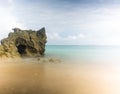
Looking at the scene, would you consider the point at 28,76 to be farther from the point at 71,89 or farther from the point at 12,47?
the point at 12,47

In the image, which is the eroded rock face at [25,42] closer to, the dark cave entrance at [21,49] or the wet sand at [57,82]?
the dark cave entrance at [21,49]

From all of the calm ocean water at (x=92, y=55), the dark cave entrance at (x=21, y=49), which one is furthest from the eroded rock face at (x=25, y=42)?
the calm ocean water at (x=92, y=55)

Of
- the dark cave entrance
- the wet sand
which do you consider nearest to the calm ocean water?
the dark cave entrance

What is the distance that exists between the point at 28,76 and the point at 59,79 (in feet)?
3.54

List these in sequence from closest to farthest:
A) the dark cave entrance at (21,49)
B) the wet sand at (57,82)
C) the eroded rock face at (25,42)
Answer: the wet sand at (57,82)
the eroded rock face at (25,42)
the dark cave entrance at (21,49)

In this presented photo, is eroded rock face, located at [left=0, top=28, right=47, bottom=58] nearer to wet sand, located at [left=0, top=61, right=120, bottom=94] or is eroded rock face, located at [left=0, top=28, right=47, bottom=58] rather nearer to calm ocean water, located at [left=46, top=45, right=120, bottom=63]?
calm ocean water, located at [left=46, top=45, right=120, bottom=63]

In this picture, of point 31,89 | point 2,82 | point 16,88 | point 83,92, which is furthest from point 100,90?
point 2,82

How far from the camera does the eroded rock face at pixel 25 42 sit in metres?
12.4

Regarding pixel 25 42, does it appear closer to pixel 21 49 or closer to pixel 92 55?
pixel 21 49

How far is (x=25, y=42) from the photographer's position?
1313 cm

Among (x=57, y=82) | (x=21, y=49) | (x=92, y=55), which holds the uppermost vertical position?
(x=21, y=49)

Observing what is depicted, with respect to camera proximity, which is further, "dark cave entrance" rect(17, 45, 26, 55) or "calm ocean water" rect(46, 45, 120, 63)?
"dark cave entrance" rect(17, 45, 26, 55)

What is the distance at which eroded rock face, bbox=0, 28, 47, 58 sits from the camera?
12428 millimetres

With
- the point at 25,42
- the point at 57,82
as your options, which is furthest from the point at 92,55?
the point at 57,82
